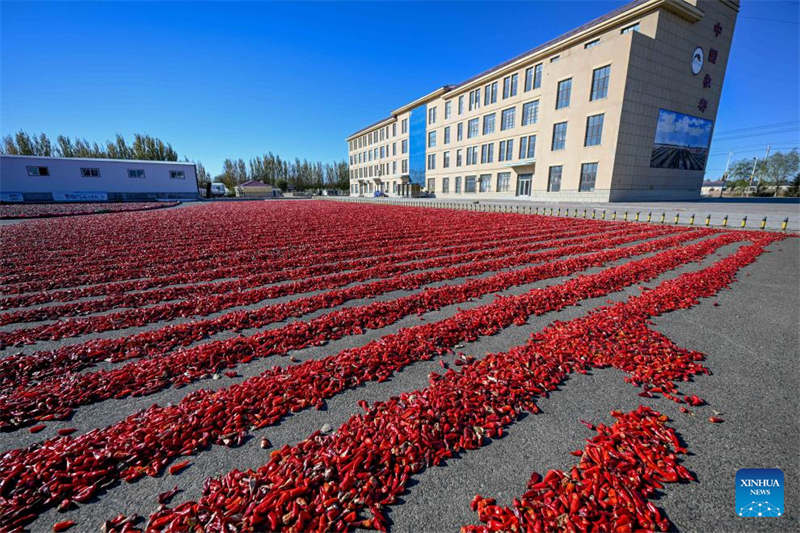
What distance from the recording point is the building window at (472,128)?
44.8 metres

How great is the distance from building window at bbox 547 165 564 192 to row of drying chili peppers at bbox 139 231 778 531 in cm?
3521

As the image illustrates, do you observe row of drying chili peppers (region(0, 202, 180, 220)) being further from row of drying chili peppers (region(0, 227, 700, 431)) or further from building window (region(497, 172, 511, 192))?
building window (region(497, 172, 511, 192))

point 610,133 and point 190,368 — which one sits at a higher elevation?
point 610,133

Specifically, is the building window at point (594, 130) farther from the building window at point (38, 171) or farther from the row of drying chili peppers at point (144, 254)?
the building window at point (38, 171)

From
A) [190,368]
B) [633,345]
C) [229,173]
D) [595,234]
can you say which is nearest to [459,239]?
[595,234]

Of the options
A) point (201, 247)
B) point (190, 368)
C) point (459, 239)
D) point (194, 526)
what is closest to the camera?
point (194, 526)

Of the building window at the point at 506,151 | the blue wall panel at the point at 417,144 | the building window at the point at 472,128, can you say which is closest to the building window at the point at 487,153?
the building window at the point at 506,151

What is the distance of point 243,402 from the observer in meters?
2.97

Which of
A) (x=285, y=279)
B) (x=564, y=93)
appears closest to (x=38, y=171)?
(x=285, y=279)

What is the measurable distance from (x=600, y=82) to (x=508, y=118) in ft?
38.8

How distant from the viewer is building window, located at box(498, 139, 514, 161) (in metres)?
40.0

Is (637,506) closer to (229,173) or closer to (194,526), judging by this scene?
(194,526)

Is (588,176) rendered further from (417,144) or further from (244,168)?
(244,168)

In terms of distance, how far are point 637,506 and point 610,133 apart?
3546 centimetres
